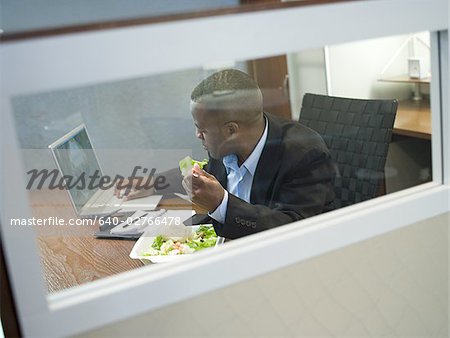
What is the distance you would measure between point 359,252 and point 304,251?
4.5 inches

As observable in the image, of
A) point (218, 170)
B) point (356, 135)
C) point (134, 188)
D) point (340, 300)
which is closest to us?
point (340, 300)

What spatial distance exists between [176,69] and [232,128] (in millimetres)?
393

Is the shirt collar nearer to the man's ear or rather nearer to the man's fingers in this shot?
the man's ear

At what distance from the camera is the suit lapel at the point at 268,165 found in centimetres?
101

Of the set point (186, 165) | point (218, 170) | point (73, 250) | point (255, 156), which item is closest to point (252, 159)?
point (255, 156)

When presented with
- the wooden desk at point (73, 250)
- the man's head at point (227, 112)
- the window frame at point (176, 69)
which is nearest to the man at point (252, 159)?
the man's head at point (227, 112)

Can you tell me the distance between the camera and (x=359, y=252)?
2.71 ft

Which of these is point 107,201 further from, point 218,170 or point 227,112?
point 227,112

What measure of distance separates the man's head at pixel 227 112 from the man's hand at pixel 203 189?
6 centimetres

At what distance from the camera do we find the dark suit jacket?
90 cm

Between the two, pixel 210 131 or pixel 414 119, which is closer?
pixel 414 119

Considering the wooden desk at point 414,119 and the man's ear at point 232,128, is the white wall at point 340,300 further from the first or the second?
the man's ear at point 232,128

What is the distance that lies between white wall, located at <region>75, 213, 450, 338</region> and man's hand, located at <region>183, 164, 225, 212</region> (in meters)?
0.37

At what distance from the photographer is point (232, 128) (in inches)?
40.7
